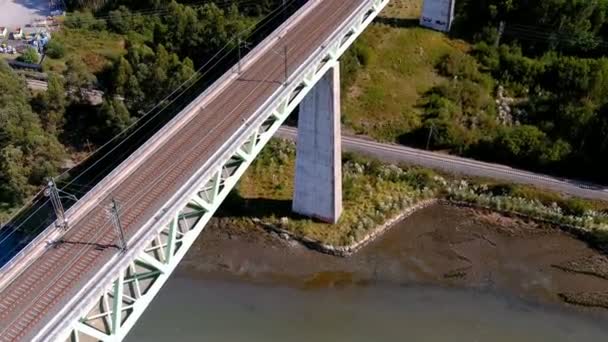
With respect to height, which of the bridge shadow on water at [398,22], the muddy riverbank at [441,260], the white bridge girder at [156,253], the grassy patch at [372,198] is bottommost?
the muddy riverbank at [441,260]

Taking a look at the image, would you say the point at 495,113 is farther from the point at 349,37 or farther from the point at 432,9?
the point at 349,37

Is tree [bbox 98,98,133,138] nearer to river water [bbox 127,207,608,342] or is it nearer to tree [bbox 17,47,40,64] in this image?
river water [bbox 127,207,608,342]

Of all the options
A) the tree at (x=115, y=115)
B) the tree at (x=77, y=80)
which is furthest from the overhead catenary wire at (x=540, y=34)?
the tree at (x=77, y=80)

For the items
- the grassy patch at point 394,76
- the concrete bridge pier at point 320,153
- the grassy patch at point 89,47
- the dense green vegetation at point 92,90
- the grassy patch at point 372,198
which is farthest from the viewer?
the grassy patch at point 89,47

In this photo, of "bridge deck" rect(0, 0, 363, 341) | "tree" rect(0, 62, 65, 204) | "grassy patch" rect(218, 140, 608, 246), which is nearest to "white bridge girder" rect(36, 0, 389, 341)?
"bridge deck" rect(0, 0, 363, 341)

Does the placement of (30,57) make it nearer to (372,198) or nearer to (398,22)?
(372,198)

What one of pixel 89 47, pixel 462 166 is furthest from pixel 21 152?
pixel 462 166

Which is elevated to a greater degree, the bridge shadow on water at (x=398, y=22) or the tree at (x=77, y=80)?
the bridge shadow on water at (x=398, y=22)

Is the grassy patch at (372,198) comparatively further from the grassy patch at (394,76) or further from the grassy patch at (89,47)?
the grassy patch at (89,47)
